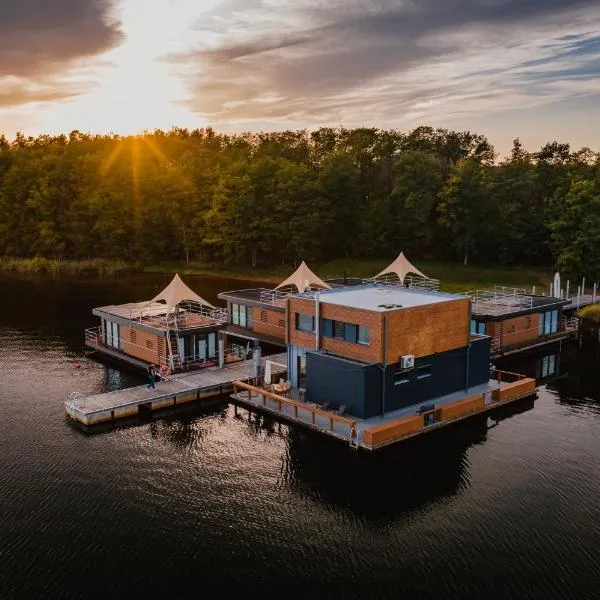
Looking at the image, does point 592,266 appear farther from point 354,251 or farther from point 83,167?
point 83,167

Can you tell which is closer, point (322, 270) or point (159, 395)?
point (159, 395)

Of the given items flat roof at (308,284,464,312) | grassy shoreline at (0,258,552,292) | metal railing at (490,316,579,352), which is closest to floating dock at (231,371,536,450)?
flat roof at (308,284,464,312)

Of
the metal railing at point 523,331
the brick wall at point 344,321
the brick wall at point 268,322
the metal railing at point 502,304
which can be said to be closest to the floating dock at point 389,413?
the brick wall at point 344,321

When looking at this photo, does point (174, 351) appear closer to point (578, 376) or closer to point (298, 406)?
point (298, 406)

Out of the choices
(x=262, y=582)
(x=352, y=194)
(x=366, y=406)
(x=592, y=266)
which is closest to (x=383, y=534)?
(x=262, y=582)

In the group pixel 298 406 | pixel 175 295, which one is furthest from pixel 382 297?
pixel 175 295

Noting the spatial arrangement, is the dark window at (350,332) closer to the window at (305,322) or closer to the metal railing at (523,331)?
the window at (305,322)
